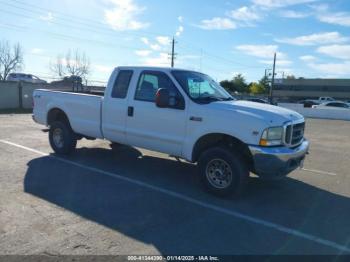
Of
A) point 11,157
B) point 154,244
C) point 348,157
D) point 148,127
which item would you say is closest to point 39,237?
point 154,244

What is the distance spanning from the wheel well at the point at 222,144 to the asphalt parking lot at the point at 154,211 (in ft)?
2.05

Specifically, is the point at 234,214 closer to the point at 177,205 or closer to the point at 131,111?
the point at 177,205

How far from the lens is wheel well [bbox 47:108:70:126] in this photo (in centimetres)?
873

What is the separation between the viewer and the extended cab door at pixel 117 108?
7.25 metres

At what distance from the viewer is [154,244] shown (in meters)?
4.16


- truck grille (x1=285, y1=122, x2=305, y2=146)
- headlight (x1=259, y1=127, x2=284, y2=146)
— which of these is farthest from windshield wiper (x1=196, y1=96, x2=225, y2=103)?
truck grille (x1=285, y1=122, x2=305, y2=146)

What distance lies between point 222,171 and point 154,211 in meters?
1.40

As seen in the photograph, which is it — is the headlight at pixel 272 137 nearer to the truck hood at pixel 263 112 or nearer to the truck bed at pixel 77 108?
the truck hood at pixel 263 112

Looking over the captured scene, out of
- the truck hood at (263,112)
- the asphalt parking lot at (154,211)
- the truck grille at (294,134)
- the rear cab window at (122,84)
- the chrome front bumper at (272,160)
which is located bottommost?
the asphalt parking lot at (154,211)

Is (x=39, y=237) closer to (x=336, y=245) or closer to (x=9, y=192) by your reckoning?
(x=9, y=192)

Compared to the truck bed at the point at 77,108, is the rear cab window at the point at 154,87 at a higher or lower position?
higher

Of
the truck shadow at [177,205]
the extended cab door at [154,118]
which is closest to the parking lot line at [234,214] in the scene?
the truck shadow at [177,205]

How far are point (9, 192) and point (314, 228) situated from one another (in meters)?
4.56

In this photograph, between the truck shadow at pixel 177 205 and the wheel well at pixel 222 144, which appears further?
the wheel well at pixel 222 144
